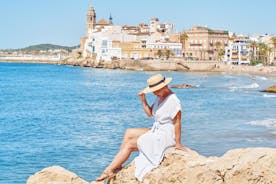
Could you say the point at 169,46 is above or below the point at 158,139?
above

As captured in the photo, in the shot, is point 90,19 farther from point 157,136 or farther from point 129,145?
point 157,136

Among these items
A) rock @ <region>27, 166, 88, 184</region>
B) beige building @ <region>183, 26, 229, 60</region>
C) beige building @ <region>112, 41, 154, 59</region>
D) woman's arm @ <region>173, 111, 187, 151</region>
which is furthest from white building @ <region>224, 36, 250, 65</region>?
woman's arm @ <region>173, 111, 187, 151</region>

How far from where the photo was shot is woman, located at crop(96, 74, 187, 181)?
687 cm

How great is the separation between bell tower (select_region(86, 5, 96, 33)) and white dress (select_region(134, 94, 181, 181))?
496 feet

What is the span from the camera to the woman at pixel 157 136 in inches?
270

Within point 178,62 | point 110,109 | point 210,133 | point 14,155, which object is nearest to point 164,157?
point 14,155

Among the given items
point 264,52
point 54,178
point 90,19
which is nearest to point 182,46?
point 264,52

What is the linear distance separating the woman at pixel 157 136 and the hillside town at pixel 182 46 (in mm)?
105444

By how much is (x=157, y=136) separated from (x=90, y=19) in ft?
503

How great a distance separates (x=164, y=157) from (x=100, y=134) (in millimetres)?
15173

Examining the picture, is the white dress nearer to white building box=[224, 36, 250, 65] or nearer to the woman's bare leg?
the woman's bare leg

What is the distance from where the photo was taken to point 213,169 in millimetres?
6328

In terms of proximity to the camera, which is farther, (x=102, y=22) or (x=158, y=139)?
(x=102, y=22)

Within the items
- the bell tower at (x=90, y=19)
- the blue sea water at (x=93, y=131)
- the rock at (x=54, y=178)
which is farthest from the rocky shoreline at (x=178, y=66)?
the rock at (x=54, y=178)
